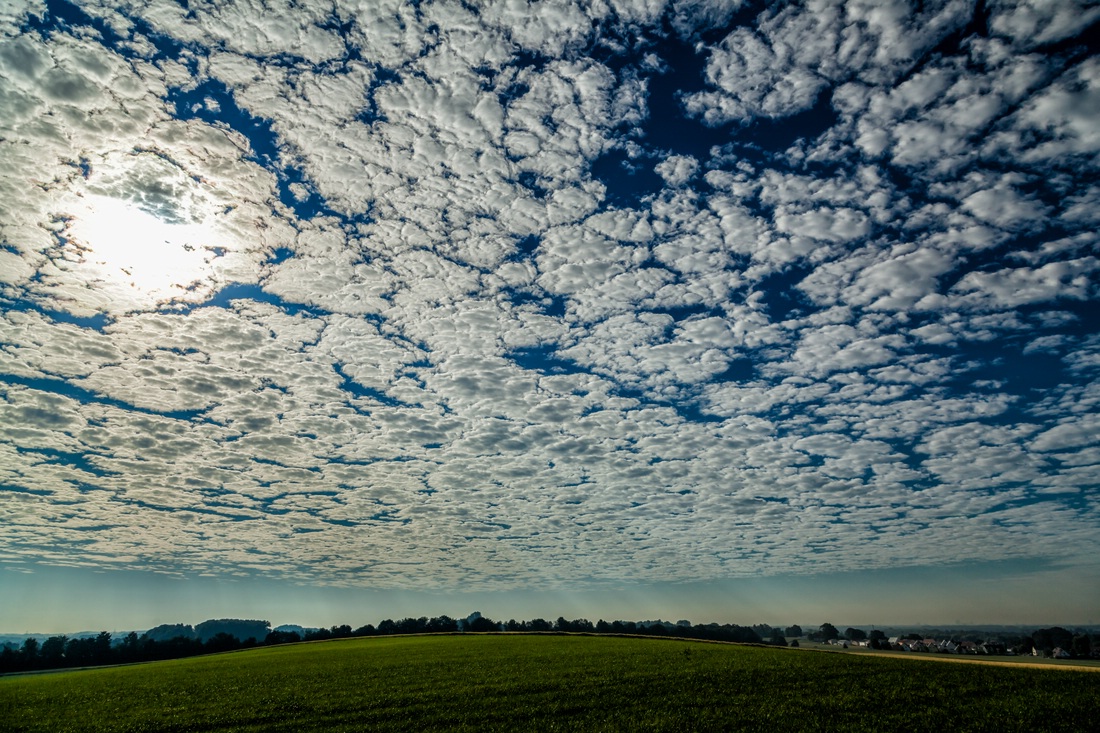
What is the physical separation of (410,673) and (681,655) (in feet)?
83.0

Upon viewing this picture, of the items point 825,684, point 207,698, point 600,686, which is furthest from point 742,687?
point 207,698

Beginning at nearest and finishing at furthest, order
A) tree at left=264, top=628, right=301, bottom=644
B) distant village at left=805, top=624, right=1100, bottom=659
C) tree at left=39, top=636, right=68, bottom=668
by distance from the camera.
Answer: distant village at left=805, top=624, right=1100, bottom=659 < tree at left=39, top=636, right=68, bottom=668 < tree at left=264, top=628, right=301, bottom=644

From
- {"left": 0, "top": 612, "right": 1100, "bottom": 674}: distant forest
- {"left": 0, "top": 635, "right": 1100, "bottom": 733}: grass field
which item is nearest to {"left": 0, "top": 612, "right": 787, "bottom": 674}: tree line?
{"left": 0, "top": 612, "right": 1100, "bottom": 674}: distant forest

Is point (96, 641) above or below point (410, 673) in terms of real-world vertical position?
below

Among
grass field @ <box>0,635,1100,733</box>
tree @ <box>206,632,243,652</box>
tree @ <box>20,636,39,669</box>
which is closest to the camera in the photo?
grass field @ <box>0,635,1100,733</box>

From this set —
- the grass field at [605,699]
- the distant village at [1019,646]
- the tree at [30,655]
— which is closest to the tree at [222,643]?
the tree at [30,655]

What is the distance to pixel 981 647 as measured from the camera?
7319cm

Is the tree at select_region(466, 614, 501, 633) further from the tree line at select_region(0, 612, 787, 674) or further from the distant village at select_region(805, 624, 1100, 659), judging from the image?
the distant village at select_region(805, 624, 1100, 659)

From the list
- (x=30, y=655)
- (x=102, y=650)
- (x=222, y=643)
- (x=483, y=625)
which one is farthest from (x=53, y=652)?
(x=483, y=625)

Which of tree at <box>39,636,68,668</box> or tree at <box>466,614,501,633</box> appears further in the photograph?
tree at <box>466,614,501,633</box>

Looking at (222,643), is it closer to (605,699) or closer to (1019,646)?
(605,699)

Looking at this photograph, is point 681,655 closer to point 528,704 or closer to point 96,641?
point 528,704

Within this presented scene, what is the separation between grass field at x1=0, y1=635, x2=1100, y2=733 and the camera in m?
23.8

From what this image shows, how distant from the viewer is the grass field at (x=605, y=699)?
78.2 ft
